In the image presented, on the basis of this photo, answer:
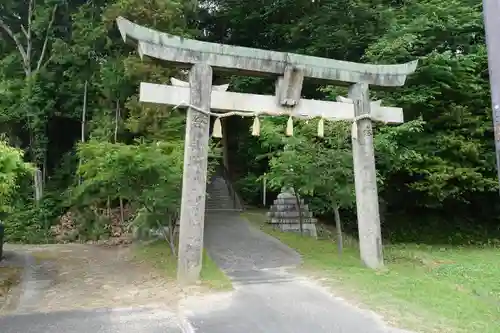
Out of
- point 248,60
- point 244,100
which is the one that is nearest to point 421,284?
point 244,100

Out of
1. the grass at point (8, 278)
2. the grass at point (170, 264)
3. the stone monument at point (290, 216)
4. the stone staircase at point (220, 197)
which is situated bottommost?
the grass at point (8, 278)

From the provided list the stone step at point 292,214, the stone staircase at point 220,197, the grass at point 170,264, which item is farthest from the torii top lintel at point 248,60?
the stone staircase at point 220,197

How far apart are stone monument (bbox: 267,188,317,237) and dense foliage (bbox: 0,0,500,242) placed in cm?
66

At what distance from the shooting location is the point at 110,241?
15445 mm

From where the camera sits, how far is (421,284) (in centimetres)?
733

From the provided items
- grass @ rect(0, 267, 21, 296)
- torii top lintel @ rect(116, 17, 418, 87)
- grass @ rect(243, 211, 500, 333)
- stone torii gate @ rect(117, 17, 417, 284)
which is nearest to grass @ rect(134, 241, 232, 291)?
stone torii gate @ rect(117, 17, 417, 284)

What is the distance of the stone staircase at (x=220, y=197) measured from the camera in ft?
60.7

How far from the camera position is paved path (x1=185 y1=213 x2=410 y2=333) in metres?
5.17

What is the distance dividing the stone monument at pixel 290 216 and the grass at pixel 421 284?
1.27 m

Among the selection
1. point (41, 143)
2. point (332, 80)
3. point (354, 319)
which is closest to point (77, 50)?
point (41, 143)

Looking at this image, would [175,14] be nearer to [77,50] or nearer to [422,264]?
[77,50]

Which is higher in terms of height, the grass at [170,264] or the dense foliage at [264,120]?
the dense foliage at [264,120]

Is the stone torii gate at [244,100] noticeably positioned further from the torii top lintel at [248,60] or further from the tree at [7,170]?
the tree at [7,170]

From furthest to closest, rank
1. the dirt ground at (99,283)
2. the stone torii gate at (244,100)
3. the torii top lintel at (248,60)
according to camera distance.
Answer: the stone torii gate at (244,100), the torii top lintel at (248,60), the dirt ground at (99,283)
